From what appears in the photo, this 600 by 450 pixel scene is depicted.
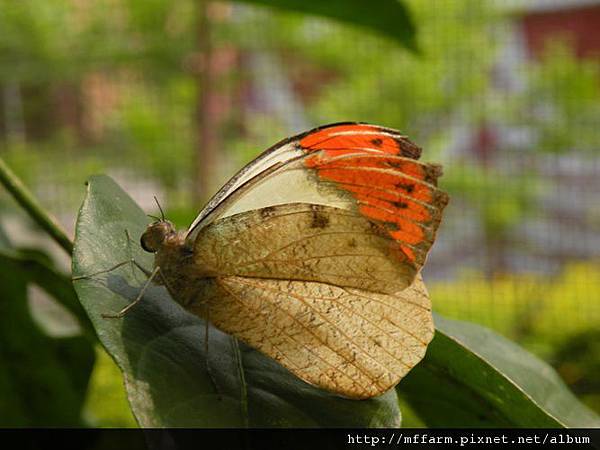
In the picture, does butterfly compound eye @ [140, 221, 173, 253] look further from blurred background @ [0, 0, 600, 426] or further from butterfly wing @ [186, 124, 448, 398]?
blurred background @ [0, 0, 600, 426]

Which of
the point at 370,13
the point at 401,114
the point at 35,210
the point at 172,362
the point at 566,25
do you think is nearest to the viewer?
the point at 172,362

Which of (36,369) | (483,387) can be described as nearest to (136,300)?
(483,387)

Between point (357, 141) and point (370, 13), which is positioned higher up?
point (370, 13)

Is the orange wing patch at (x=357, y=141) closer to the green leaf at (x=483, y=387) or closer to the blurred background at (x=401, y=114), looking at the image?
the green leaf at (x=483, y=387)

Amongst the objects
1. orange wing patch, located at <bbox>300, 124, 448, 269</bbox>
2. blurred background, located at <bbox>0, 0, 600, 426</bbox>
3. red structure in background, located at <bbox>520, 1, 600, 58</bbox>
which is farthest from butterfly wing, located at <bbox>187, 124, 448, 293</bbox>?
red structure in background, located at <bbox>520, 1, 600, 58</bbox>

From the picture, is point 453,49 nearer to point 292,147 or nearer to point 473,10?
point 473,10

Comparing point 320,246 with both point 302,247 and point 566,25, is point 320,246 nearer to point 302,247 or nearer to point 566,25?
point 302,247
